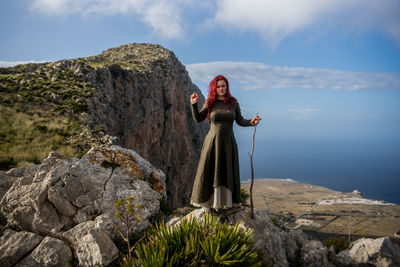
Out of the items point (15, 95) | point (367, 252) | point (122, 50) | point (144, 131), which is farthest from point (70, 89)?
point (122, 50)

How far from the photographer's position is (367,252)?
504 centimetres

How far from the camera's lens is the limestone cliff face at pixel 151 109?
23.1 metres

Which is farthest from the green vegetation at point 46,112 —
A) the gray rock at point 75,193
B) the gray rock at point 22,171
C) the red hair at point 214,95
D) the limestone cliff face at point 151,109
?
the red hair at point 214,95

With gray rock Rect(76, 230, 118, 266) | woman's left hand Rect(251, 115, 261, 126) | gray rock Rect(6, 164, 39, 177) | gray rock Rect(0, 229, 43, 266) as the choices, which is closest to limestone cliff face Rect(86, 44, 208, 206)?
gray rock Rect(6, 164, 39, 177)

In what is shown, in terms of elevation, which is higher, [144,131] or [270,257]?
[144,131]

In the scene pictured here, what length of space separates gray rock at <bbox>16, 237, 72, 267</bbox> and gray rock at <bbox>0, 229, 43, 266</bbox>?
137 millimetres

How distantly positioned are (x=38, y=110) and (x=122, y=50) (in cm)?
3538

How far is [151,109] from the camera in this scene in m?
31.0

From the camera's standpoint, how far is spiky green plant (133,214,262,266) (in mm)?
3010

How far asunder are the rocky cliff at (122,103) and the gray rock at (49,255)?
5.18 metres

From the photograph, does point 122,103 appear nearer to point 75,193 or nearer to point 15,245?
point 75,193

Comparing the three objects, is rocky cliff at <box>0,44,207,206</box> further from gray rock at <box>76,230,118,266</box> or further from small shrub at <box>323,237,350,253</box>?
small shrub at <box>323,237,350,253</box>

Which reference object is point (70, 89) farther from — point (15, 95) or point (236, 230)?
point (236, 230)

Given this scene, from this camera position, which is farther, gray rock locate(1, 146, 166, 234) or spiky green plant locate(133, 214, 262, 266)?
gray rock locate(1, 146, 166, 234)
